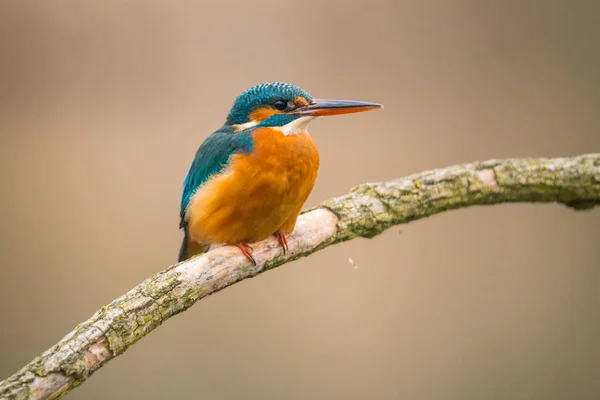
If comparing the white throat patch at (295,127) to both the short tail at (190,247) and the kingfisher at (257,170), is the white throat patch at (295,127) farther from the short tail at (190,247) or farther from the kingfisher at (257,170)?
the short tail at (190,247)

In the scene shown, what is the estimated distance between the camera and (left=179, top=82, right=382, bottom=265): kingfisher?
69.3 inches

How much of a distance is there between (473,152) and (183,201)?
194 centimetres

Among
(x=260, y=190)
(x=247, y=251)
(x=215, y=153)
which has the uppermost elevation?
(x=215, y=153)

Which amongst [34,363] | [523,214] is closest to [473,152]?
[523,214]

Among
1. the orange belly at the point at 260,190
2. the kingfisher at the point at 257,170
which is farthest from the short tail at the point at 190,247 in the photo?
the orange belly at the point at 260,190

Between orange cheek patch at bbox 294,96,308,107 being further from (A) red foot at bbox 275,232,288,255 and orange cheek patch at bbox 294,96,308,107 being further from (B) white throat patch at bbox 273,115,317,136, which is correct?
(A) red foot at bbox 275,232,288,255

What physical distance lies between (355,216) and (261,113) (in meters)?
0.45

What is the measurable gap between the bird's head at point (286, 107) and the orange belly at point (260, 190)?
5cm

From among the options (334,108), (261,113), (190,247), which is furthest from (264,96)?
(190,247)

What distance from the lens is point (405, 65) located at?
11.1 feet

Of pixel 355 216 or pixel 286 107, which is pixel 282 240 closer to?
pixel 355 216

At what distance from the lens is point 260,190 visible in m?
1.75

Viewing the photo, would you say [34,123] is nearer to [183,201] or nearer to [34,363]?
[183,201]

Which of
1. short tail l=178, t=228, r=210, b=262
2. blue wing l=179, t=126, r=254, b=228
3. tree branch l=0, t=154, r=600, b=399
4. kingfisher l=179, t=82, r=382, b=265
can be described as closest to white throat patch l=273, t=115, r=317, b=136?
kingfisher l=179, t=82, r=382, b=265
